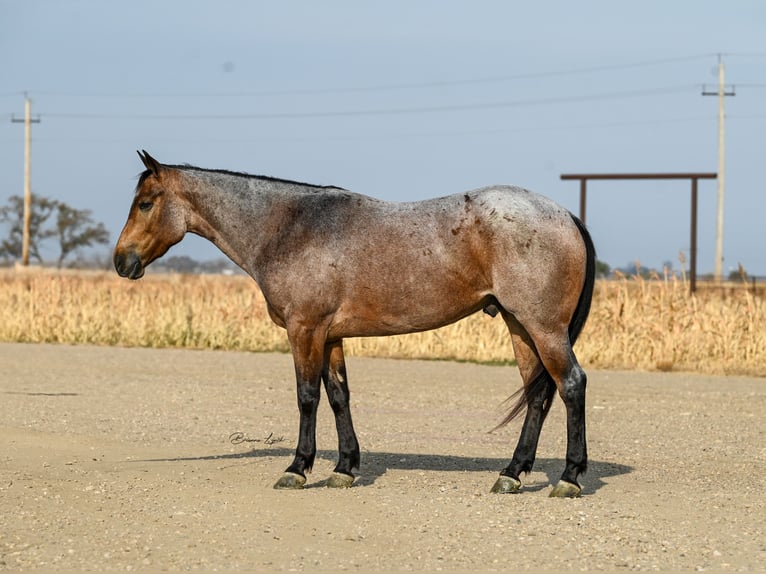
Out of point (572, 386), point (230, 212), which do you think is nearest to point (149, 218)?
point (230, 212)

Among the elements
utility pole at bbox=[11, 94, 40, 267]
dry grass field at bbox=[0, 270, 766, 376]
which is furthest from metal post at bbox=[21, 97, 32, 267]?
dry grass field at bbox=[0, 270, 766, 376]

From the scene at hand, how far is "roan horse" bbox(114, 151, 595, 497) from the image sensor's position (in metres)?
8.58

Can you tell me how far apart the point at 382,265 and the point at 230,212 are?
4.25 ft

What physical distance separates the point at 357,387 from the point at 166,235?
298 inches

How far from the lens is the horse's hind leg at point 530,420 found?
29.1 ft

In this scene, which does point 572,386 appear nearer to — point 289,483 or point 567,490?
point 567,490

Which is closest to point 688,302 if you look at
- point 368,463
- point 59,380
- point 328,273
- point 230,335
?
point 230,335

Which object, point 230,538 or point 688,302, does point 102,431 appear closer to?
→ point 230,538

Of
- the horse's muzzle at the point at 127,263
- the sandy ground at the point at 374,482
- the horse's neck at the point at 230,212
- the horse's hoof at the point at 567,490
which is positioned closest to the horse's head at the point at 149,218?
the horse's muzzle at the point at 127,263

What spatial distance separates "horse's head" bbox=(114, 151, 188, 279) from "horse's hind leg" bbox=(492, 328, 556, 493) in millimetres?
2647

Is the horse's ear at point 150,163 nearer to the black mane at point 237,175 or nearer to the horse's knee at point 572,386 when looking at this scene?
the black mane at point 237,175

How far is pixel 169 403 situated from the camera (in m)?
14.6

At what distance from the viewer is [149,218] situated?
9305mm
